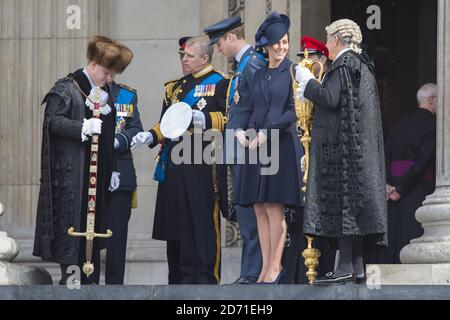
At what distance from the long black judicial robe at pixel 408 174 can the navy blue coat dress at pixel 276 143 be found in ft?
5.44

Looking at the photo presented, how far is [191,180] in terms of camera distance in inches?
754

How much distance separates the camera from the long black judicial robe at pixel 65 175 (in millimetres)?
18578

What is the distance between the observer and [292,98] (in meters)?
18.2

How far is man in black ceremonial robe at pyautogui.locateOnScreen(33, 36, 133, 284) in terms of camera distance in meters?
18.6

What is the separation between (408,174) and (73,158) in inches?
112

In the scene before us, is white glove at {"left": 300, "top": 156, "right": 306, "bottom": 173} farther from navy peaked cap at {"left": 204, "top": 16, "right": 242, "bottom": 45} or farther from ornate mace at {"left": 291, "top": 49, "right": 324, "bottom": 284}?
navy peaked cap at {"left": 204, "top": 16, "right": 242, "bottom": 45}

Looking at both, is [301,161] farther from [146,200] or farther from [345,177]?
[146,200]

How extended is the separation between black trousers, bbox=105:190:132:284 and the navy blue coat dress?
Answer: 1.29 m

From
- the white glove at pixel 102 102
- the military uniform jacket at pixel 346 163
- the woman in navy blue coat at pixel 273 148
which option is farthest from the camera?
the white glove at pixel 102 102

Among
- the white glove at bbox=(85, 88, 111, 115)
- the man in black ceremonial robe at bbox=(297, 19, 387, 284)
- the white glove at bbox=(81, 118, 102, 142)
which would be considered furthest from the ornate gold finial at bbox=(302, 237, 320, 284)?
the white glove at bbox=(85, 88, 111, 115)

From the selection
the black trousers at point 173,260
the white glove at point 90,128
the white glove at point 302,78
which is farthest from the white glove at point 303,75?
the black trousers at point 173,260

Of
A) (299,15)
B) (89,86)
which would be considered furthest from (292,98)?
(299,15)

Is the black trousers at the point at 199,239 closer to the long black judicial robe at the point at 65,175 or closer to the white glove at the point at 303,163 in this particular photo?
the long black judicial robe at the point at 65,175

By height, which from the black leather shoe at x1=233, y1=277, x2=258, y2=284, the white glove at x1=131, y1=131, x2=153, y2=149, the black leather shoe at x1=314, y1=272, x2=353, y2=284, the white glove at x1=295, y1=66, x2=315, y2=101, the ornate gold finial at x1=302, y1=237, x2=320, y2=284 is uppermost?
the white glove at x1=295, y1=66, x2=315, y2=101
